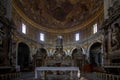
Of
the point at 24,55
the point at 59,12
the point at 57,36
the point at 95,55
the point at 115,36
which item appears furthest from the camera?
the point at 59,12

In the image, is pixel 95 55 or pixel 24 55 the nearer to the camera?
pixel 24 55

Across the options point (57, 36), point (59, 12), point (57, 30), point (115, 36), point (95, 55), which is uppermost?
point (59, 12)

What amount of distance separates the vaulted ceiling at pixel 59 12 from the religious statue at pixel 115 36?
14.8 meters

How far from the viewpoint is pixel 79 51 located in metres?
29.6

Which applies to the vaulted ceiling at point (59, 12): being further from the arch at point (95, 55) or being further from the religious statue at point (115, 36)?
the religious statue at point (115, 36)

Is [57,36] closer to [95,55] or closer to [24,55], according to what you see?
[24,55]

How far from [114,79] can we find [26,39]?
20.9 m

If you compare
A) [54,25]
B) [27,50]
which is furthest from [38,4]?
[27,50]

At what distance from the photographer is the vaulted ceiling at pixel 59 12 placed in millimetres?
29305

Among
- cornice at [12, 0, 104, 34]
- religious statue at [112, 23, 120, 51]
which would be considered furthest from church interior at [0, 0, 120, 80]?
religious statue at [112, 23, 120, 51]

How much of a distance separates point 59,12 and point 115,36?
2317 centimetres

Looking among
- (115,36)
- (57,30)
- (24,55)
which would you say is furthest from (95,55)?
(115,36)

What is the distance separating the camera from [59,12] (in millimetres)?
34906

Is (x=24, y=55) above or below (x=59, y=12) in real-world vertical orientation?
below
